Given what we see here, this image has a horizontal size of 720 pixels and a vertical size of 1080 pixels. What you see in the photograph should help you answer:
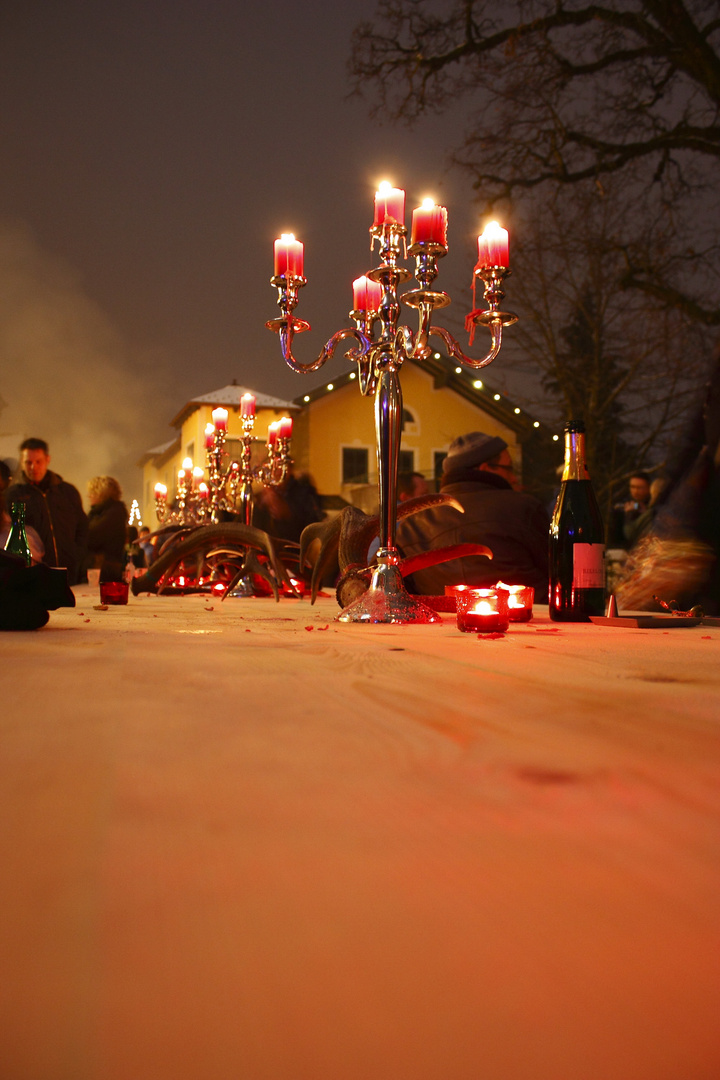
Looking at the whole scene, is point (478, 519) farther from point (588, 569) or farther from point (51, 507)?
point (51, 507)

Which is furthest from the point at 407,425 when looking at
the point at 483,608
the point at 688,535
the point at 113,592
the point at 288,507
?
the point at 483,608

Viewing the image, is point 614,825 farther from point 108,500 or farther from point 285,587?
point 108,500

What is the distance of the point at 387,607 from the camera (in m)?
1.34

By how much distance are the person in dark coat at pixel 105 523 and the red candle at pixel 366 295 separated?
319 cm

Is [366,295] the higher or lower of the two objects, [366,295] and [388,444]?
the higher

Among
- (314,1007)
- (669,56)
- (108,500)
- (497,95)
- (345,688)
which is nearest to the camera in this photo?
(314,1007)

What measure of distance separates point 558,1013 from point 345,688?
0.31 metres

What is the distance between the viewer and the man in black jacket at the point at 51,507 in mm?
4504

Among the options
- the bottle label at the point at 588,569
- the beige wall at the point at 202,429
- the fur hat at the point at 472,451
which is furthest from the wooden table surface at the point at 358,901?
the beige wall at the point at 202,429

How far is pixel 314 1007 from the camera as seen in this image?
0.50 feet

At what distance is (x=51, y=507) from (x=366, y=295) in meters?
3.08

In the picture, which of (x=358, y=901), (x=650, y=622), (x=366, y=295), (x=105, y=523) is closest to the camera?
(x=358, y=901)

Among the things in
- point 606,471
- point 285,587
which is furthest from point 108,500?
point 606,471

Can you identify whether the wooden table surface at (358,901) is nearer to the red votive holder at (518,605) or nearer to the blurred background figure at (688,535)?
the red votive holder at (518,605)
